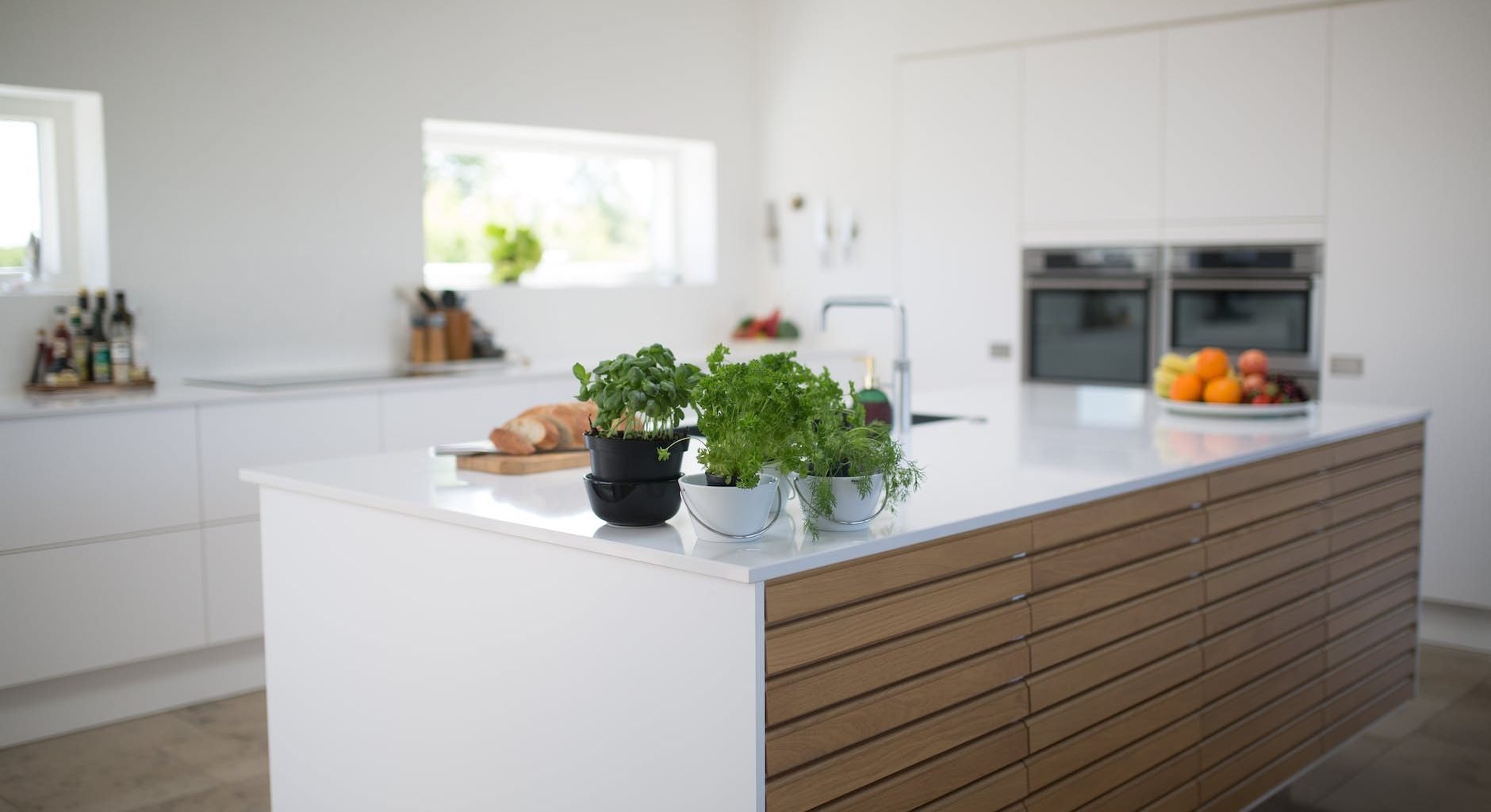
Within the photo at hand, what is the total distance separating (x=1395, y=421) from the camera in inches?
124

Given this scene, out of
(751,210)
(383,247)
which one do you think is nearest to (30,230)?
(383,247)

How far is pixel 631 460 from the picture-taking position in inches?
72.4

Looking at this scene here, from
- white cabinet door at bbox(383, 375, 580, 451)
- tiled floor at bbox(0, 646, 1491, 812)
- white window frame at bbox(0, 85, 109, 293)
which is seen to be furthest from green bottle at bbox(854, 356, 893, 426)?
white window frame at bbox(0, 85, 109, 293)

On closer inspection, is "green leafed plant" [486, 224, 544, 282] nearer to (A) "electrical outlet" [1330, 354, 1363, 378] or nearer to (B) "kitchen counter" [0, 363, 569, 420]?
(B) "kitchen counter" [0, 363, 569, 420]

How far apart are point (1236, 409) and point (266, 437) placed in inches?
104

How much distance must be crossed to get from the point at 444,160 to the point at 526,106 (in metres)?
0.41

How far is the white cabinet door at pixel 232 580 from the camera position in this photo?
3.71 meters

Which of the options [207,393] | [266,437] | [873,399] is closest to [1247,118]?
[873,399]

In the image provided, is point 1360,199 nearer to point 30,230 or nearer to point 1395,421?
point 1395,421

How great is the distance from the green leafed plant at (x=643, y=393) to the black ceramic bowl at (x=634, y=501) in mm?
56

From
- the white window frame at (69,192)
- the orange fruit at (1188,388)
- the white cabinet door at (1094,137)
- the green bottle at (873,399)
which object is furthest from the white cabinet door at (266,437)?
the white cabinet door at (1094,137)

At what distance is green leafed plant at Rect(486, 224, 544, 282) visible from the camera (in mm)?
5258

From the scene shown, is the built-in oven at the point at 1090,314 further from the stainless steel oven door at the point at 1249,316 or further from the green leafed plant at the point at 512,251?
the green leafed plant at the point at 512,251

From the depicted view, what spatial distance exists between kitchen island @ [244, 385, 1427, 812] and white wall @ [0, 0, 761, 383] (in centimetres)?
195
